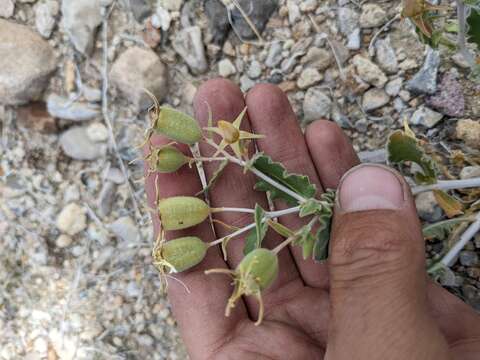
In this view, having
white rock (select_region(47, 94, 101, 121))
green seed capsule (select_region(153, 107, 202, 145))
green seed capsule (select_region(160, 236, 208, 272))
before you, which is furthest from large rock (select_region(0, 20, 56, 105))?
green seed capsule (select_region(160, 236, 208, 272))

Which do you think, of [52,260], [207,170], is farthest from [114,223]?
[207,170]

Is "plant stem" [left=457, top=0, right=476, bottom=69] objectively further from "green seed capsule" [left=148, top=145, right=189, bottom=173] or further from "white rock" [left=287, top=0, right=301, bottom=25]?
"green seed capsule" [left=148, top=145, right=189, bottom=173]

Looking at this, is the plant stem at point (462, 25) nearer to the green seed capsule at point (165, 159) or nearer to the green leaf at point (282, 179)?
the green leaf at point (282, 179)

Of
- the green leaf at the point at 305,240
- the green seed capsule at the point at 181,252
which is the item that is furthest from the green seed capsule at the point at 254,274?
the green seed capsule at the point at 181,252

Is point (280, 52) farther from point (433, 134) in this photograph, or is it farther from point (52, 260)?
point (52, 260)

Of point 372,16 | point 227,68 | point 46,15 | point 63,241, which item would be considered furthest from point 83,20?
point 372,16

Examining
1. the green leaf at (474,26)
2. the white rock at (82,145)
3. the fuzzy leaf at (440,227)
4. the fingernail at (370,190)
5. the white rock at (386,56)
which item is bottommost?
the white rock at (82,145)

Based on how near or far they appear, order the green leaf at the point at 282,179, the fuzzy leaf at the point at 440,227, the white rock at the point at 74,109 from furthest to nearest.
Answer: the white rock at the point at 74,109 < the fuzzy leaf at the point at 440,227 < the green leaf at the point at 282,179
